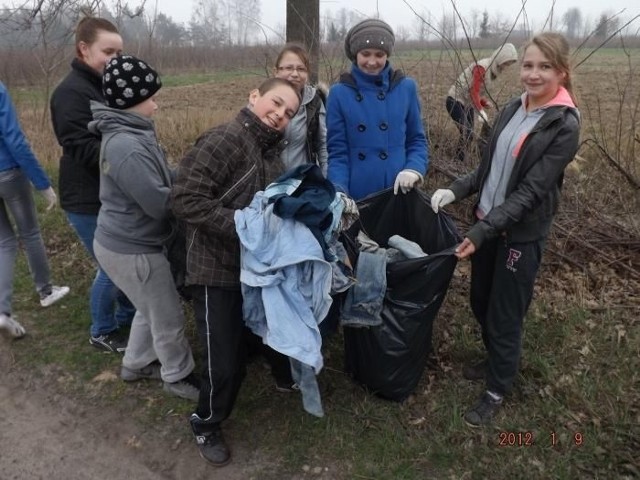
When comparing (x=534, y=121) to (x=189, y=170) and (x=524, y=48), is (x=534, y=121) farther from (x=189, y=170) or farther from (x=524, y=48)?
(x=189, y=170)

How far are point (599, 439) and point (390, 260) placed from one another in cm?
129

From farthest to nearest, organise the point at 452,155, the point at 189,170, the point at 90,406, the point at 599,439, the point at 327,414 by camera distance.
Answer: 1. the point at 452,155
2. the point at 90,406
3. the point at 327,414
4. the point at 599,439
5. the point at 189,170

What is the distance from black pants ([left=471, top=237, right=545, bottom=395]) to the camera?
94.3 inches

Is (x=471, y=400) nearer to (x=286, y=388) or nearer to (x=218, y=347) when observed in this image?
(x=286, y=388)

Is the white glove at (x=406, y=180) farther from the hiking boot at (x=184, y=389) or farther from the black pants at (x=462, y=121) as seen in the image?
the black pants at (x=462, y=121)

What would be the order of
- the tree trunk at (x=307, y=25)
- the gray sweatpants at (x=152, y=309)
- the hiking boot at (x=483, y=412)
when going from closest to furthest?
the gray sweatpants at (x=152, y=309)
the hiking boot at (x=483, y=412)
the tree trunk at (x=307, y=25)

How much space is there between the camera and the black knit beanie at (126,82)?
222 centimetres

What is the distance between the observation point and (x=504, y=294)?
97.1 inches

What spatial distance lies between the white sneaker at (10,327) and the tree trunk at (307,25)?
329 cm

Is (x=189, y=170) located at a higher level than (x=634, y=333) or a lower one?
higher

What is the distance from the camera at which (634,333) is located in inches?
124

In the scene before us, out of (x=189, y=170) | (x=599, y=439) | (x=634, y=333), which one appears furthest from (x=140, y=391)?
(x=634, y=333)

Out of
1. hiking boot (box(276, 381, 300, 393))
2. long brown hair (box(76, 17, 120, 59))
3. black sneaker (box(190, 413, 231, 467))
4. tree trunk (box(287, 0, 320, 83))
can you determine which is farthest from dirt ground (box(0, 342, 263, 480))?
tree trunk (box(287, 0, 320, 83))

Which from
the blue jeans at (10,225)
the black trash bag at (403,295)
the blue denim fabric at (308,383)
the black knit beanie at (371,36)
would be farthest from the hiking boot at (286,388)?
the blue jeans at (10,225)
